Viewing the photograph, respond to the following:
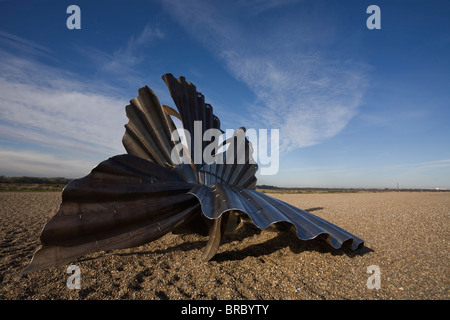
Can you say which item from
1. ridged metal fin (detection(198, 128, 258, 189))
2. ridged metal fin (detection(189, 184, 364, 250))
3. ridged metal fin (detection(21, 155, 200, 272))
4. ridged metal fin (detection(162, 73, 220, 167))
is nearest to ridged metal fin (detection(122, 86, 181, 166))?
ridged metal fin (detection(162, 73, 220, 167))

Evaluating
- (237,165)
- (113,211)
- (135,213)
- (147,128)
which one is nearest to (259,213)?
(135,213)

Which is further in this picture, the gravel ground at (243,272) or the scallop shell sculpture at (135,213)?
the scallop shell sculpture at (135,213)

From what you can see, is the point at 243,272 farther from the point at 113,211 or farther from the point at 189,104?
the point at 189,104

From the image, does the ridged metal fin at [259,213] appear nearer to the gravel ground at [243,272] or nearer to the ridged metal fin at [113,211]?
the gravel ground at [243,272]

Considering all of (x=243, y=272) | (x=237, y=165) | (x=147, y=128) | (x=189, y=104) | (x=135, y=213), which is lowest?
(x=243, y=272)

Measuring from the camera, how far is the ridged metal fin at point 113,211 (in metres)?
4.01

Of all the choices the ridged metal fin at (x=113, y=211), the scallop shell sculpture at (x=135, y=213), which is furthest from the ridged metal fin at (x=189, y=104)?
the ridged metal fin at (x=113, y=211)

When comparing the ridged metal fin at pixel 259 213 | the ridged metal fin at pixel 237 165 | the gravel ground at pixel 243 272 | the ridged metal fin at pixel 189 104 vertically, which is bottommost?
the gravel ground at pixel 243 272

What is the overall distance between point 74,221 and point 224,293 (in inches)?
112

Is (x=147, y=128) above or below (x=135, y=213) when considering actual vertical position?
above

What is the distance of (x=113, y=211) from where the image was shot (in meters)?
4.36

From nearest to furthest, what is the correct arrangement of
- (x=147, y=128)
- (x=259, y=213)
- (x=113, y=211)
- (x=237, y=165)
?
(x=113, y=211), (x=259, y=213), (x=147, y=128), (x=237, y=165)

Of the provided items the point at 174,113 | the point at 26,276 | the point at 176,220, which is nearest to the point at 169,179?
the point at 176,220
